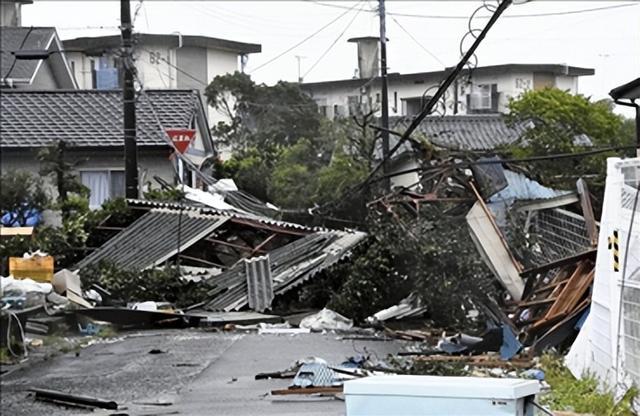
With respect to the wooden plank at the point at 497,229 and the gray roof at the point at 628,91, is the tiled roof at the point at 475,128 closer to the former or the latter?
the wooden plank at the point at 497,229

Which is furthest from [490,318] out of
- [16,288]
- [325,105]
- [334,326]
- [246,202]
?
[325,105]

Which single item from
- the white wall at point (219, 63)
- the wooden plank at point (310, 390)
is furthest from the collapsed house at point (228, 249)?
the white wall at point (219, 63)

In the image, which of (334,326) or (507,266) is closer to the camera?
(507,266)

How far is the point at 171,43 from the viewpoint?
42.3m

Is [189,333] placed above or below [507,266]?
below

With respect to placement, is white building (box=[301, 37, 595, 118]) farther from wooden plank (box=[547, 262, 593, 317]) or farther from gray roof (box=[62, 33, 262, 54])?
wooden plank (box=[547, 262, 593, 317])

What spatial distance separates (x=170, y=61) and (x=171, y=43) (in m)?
2.37

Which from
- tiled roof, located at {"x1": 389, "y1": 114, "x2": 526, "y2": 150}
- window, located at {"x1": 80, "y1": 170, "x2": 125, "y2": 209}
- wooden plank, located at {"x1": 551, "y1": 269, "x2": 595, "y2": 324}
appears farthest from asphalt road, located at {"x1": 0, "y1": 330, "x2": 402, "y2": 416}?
tiled roof, located at {"x1": 389, "y1": 114, "x2": 526, "y2": 150}

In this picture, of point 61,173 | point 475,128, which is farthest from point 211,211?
point 475,128

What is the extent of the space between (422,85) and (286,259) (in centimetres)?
2140

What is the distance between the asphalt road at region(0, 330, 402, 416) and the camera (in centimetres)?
1256

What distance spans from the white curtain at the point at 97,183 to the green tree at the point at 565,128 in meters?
12.2

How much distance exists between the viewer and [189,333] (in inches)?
825

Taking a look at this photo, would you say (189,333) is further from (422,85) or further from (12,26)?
(422,85)
